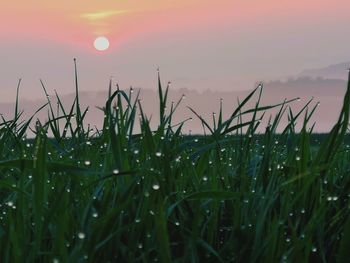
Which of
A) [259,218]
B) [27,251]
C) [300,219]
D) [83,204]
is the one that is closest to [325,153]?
[300,219]

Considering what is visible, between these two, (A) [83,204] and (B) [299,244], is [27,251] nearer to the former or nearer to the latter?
(A) [83,204]

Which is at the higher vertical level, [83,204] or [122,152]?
[122,152]

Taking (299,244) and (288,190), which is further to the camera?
(288,190)

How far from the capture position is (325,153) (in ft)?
6.77

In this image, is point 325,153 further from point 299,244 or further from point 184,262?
point 184,262

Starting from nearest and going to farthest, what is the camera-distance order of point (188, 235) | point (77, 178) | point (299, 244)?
point (299, 244) < point (188, 235) < point (77, 178)

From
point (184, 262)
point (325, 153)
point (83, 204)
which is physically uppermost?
point (325, 153)

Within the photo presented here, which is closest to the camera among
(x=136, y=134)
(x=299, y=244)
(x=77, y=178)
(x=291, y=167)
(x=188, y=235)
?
(x=299, y=244)

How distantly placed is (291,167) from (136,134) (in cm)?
78

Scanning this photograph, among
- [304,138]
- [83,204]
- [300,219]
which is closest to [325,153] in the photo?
[304,138]

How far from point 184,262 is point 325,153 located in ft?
2.01

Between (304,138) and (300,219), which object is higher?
(304,138)

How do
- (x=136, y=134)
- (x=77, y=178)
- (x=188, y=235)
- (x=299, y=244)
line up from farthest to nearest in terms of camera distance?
(x=136, y=134) → (x=77, y=178) → (x=188, y=235) → (x=299, y=244)

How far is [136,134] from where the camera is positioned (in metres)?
2.71
